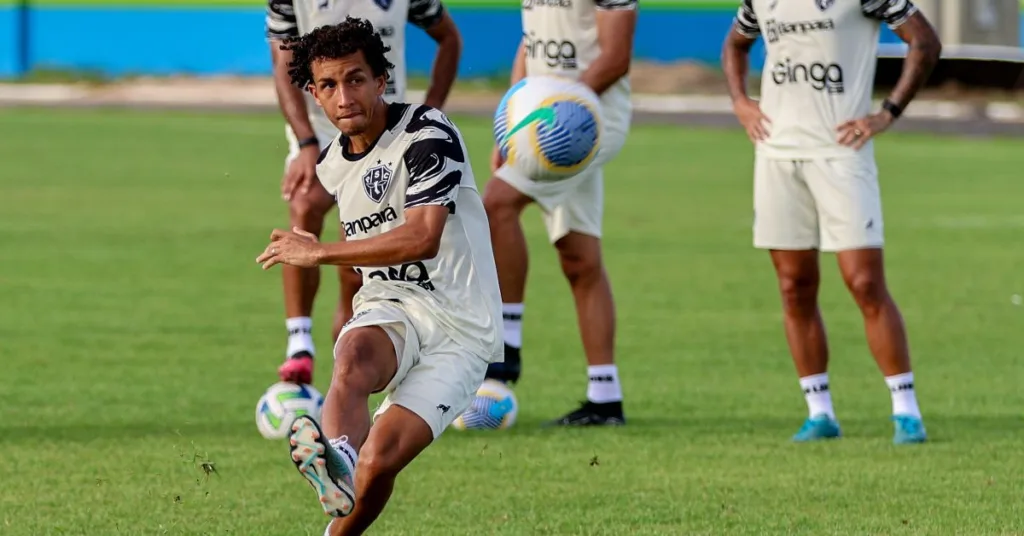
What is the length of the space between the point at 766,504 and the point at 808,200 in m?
2.05

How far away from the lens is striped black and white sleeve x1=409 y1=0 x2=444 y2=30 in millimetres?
9906

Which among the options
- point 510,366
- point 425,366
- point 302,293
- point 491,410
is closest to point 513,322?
point 510,366

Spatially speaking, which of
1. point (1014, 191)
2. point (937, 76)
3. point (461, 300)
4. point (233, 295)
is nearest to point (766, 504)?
point (461, 300)

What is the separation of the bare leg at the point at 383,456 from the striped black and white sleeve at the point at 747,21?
3.90m

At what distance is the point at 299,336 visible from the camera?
957cm

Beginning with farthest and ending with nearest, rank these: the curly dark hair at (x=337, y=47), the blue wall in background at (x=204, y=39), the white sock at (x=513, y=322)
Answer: the blue wall in background at (x=204, y=39) < the white sock at (x=513, y=322) < the curly dark hair at (x=337, y=47)

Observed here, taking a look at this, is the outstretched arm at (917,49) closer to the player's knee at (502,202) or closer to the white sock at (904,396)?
the white sock at (904,396)

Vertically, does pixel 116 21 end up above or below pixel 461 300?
below

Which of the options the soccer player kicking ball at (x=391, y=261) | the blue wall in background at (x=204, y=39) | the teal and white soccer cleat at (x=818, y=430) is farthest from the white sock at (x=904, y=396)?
the blue wall in background at (x=204, y=39)

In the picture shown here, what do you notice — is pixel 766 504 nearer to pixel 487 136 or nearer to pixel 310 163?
pixel 310 163

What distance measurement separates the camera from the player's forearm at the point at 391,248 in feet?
19.5

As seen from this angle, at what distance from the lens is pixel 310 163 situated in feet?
29.5

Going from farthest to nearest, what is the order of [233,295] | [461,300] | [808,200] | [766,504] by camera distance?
[233,295] → [808,200] → [766,504] → [461,300]

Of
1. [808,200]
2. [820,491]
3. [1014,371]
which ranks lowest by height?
[1014,371]
